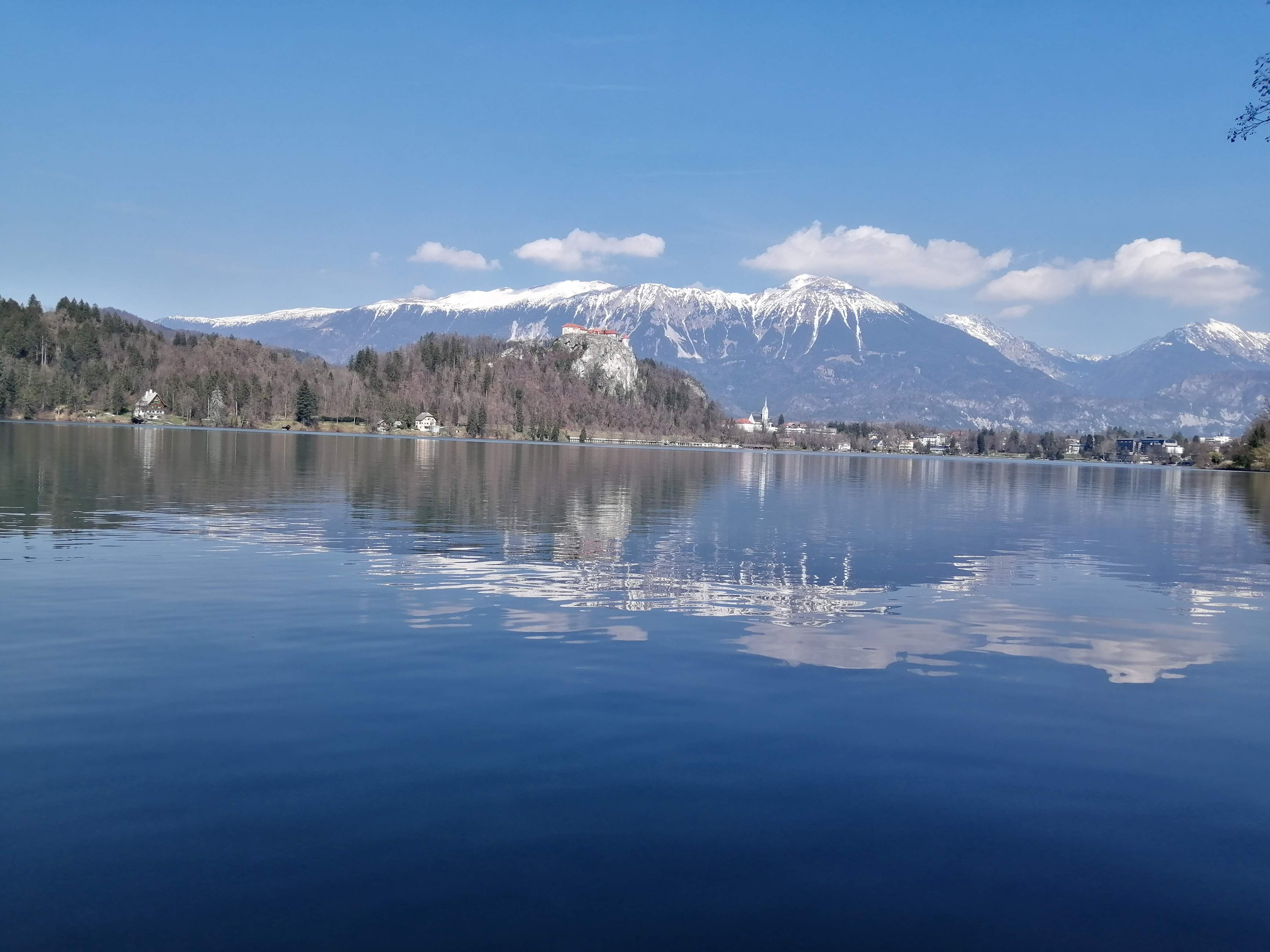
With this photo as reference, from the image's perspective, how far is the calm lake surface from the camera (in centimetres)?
809

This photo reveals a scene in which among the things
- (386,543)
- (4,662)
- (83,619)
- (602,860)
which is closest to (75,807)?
(602,860)

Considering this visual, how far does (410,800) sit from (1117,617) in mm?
19033

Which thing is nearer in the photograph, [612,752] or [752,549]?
[612,752]

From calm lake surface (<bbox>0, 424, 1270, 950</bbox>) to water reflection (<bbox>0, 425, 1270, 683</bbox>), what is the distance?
22cm

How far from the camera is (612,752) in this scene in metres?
11.8

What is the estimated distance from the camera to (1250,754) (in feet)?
41.9

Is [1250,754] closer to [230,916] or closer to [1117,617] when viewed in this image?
[1117,617]

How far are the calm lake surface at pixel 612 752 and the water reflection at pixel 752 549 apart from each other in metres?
0.22

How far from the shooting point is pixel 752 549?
33.1 metres

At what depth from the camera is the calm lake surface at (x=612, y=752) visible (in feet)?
26.6

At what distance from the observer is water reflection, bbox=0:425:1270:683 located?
19844mm

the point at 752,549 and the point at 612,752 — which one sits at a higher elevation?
the point at 752,549

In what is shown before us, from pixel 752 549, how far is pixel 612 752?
71.4 feet

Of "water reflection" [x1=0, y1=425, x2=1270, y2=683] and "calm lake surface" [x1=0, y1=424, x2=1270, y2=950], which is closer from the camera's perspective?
"calm lake surface" [x1=0, y1=424, x2=1270, y2=950]
